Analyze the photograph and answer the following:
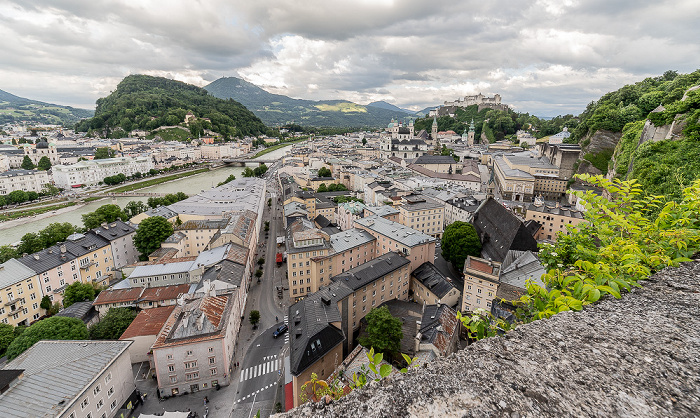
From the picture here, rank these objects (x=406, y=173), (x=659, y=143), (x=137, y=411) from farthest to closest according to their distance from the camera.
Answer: (x=406, y=173) < (x=659, y=143) < (x=137, y=411)

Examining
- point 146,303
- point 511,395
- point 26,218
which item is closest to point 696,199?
point 511,395

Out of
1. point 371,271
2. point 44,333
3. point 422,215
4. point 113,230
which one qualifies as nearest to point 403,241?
point 371,271

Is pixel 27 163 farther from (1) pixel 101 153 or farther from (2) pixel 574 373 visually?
(2) pixel 574 373

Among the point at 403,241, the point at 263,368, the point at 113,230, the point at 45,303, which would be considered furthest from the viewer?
the point at 113,230

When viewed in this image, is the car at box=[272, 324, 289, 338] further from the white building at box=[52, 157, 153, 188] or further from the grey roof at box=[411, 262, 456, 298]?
the white building at box=[52, 157, 153, 188]

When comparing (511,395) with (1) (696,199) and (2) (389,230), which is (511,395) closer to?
(1) (696,199)

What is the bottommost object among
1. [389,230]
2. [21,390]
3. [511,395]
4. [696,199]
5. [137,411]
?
[137,411]

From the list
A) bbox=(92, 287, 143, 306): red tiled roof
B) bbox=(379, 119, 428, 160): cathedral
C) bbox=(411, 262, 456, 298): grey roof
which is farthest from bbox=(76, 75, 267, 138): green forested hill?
bbox=(411, 262, 456, 298): grey roof
